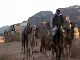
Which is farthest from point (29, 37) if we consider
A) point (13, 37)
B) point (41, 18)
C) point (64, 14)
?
point (41, 18)

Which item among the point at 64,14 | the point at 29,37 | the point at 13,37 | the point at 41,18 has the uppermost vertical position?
the point at 64,14

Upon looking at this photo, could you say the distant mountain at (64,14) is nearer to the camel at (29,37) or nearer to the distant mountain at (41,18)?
the distant mountain at (41,18)

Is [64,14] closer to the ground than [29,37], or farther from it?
farther from it

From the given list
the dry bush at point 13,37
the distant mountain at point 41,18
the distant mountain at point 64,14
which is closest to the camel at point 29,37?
the dry bush at point 13,37

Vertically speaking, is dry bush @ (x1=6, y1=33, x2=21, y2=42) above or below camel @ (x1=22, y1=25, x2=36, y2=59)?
below

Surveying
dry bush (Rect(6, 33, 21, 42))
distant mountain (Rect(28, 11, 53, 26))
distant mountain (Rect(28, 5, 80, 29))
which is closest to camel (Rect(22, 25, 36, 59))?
dry bush (Rect(6, 33, 21, 42))

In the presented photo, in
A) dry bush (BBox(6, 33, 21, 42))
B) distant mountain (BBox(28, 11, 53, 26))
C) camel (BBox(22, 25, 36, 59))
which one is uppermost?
distant mountain (BBox(28, 11, 53, 26))

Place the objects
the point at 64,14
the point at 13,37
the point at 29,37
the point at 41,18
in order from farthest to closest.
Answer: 1. the point at 41,18
2. the point at 64,14
3. the point at 13,37
4. the point at 29,37

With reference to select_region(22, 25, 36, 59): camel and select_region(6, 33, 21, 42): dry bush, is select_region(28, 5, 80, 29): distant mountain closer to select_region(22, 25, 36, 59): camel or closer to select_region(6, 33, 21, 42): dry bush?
select_region(6, 33, 21, 42): dry bush

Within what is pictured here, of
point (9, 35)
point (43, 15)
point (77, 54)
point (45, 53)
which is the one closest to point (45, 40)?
point (45, 53)

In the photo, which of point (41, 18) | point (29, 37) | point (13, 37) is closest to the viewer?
point (29, 37)

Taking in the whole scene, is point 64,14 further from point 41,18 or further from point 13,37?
point 13,37

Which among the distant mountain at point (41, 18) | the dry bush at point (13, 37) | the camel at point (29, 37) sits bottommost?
the dry bush at point (13, 37)

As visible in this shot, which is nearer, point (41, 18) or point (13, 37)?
point (13, 37)
